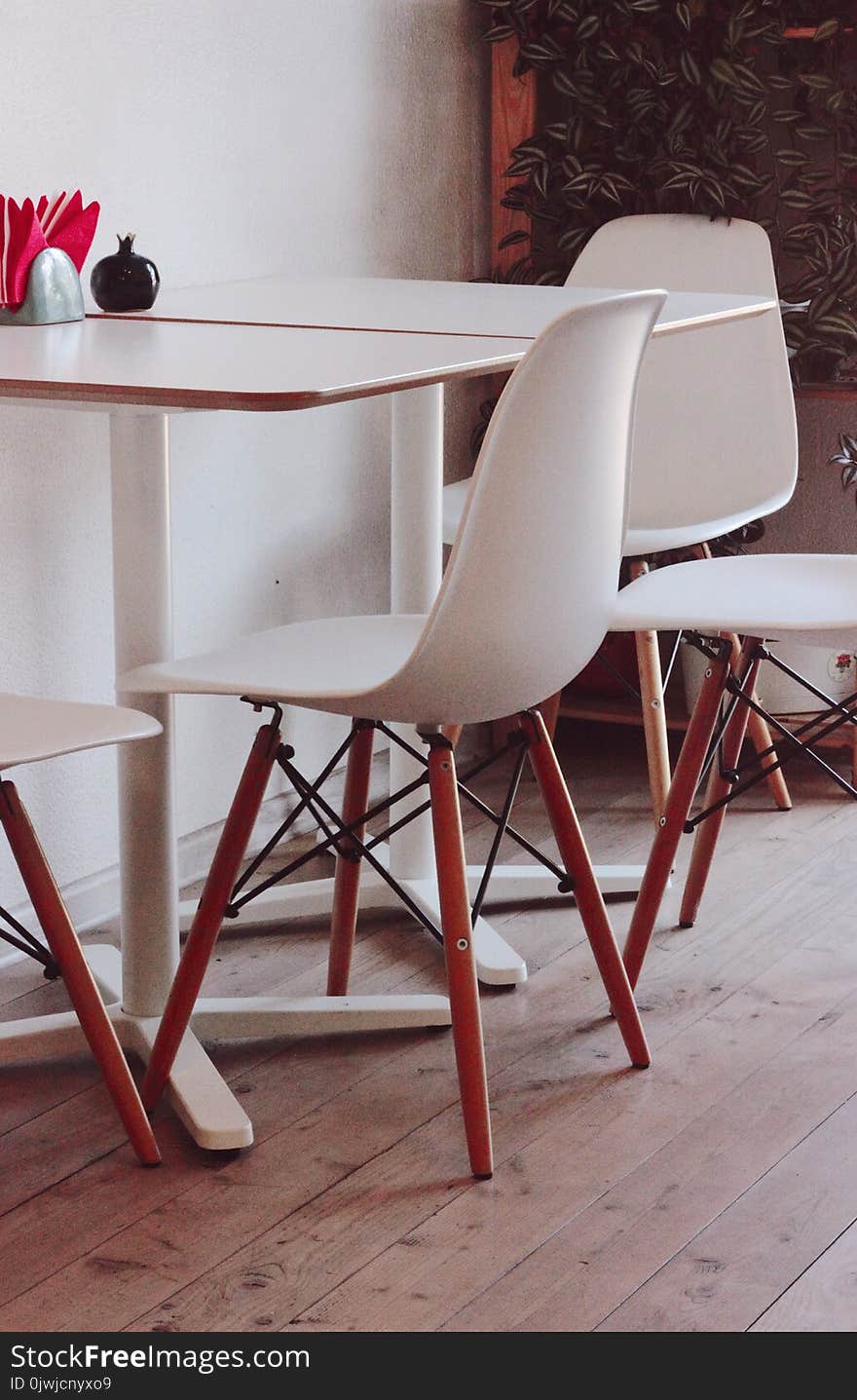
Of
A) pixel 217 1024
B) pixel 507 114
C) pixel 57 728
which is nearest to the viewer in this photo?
pixel 57 728

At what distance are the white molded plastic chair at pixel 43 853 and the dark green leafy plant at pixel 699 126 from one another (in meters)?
1.75

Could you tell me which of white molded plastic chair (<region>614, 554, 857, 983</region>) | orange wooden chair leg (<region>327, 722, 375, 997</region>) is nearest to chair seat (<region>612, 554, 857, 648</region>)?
white molded plastic chair (<region>614, 554, 857, 983</region>)

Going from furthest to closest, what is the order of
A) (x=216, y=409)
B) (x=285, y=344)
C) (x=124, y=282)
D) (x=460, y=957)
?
1. (x=124, y=282)
2. (x=285, y=344)
3. (x=460, y=957)
4. (x=216, y=409)

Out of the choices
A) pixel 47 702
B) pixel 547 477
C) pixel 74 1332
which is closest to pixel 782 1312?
pixel 74 1332

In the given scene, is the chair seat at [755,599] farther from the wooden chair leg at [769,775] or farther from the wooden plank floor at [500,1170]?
the wooden chair leg at [769,775]

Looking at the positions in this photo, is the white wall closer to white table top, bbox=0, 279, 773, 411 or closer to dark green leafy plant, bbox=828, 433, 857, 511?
white table top, bbox=0, 279, 773, 411

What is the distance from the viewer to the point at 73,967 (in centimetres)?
191

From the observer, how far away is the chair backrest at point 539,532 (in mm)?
1794

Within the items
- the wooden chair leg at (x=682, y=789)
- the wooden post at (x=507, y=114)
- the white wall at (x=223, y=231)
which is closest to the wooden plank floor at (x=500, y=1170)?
the wooden chair leg at (x=682, y=789)

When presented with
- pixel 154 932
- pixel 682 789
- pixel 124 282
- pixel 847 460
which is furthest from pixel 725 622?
pixel 847 460

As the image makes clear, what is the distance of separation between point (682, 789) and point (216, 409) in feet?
3.10

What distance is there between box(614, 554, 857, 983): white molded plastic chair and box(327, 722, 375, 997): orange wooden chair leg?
365 millimetres

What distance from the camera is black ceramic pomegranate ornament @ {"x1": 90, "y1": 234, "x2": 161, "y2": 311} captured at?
2.39 m

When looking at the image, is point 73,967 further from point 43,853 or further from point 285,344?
point 285,344
